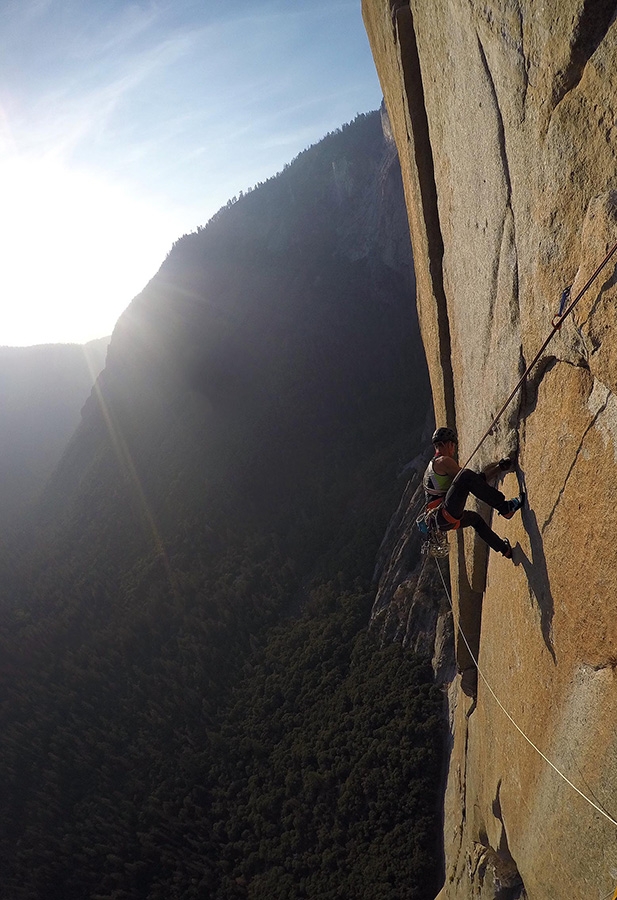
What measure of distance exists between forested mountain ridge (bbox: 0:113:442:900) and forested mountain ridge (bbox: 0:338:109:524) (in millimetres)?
24517

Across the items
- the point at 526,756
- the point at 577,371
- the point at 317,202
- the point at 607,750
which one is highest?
the point at 317,202

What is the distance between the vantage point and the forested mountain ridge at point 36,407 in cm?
9256

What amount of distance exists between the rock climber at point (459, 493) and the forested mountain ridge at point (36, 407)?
83.6m

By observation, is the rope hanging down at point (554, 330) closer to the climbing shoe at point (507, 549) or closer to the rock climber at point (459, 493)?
the rock climber at point (459, 493)

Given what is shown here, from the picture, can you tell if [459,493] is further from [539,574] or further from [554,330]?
[554,330]

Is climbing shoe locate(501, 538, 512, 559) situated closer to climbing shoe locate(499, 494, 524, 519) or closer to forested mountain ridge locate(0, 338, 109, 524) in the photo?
climbing shoe locate(499, 494, 524, 519)

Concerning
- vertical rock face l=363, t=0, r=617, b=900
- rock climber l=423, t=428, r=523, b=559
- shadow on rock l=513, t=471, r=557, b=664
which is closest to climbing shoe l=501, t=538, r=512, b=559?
rock climber l=423, t=428, r=523, b=559

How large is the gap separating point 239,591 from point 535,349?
4356cm

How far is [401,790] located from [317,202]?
73124 mm

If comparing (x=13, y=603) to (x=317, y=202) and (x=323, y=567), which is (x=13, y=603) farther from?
(x=317, y=202)

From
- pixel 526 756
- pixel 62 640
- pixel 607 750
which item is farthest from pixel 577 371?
pixel 62 640

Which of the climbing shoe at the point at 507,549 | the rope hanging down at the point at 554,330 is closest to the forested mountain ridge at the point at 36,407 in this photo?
the climbing shoe at the point at 507,549

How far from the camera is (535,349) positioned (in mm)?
4023

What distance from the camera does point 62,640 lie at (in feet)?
153
